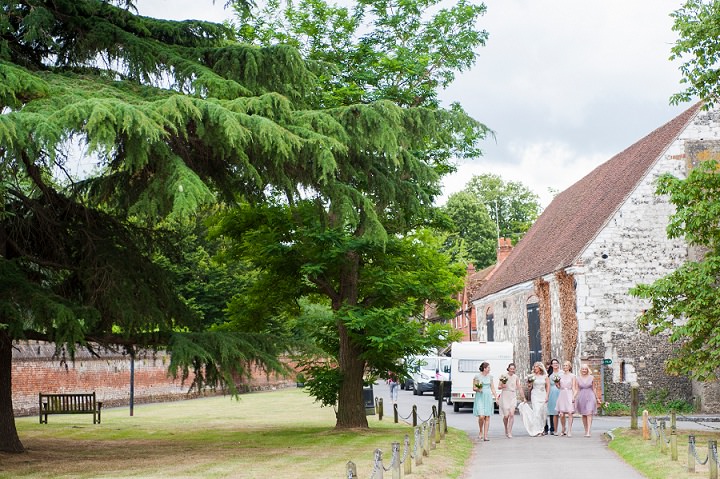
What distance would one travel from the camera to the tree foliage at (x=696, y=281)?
753 inches

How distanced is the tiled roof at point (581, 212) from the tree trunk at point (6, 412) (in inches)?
793

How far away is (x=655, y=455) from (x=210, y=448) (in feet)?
29.0

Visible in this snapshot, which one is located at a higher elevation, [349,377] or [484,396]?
[349,377]

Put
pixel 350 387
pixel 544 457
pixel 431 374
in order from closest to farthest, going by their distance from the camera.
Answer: pixel 544 457 → pixel 350 387 → pixel 431 374

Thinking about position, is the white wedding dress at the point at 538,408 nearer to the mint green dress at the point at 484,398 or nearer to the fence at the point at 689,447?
the mint green dress at the point at 484,398

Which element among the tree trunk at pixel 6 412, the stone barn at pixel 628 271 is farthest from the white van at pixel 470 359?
the tree trunk at pixel 6 412

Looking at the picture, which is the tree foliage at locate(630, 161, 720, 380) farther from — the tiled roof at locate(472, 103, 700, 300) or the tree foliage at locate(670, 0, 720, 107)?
the tiled roof at locate(472, 103, 700, 300)

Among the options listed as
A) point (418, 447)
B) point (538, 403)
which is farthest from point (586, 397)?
point (418, 447)

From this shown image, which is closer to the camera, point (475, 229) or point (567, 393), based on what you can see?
point (567, 393)

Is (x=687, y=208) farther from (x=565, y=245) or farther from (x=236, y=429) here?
(x=565, y=245)

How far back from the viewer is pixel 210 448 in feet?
63.5

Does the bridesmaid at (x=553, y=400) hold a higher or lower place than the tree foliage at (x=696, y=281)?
lower

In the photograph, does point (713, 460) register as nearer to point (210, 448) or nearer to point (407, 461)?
point (407, 461)

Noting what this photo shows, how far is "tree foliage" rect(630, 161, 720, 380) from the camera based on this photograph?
19.1m
